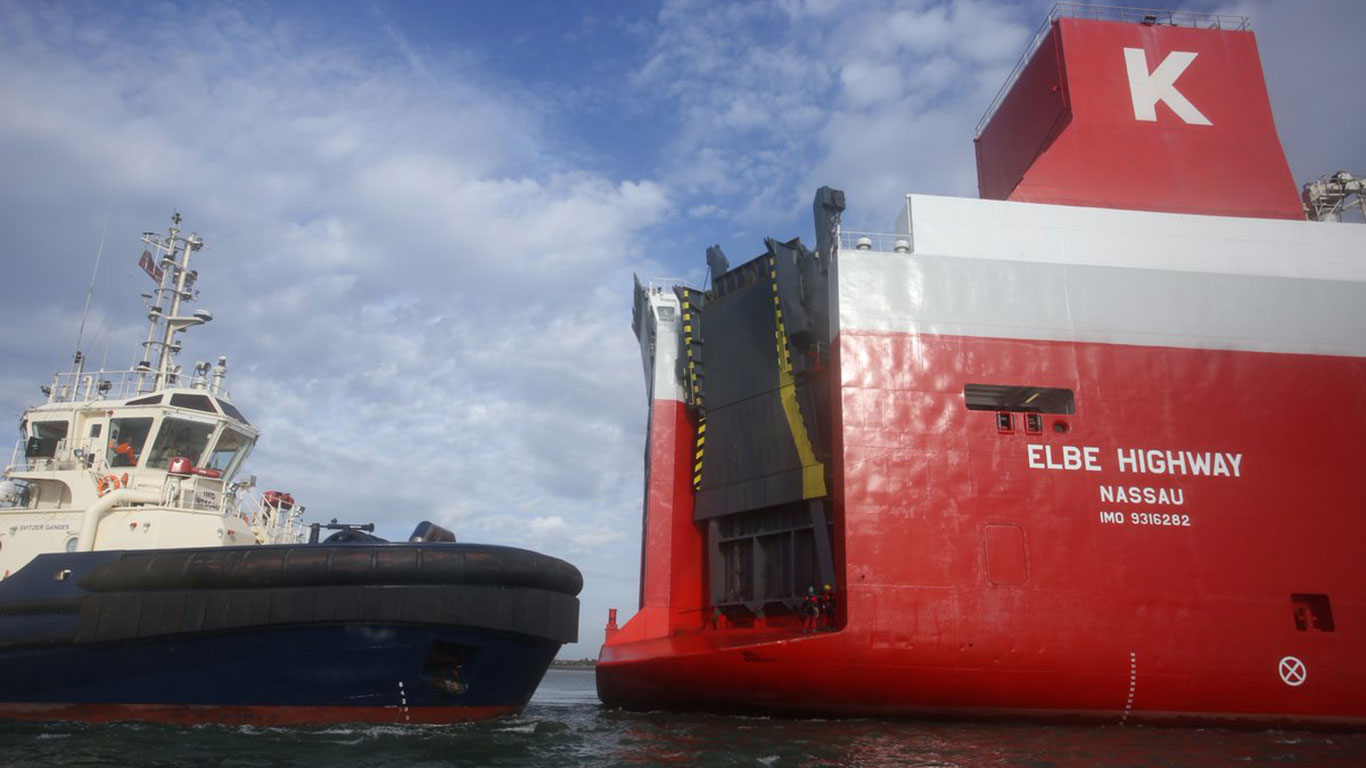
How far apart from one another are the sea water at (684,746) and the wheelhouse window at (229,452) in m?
4.06

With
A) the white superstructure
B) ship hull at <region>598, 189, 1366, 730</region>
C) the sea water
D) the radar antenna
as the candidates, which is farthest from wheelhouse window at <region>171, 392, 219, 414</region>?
the radar antenna

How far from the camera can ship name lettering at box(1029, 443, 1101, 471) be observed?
9.95 m

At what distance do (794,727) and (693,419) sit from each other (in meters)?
6.18

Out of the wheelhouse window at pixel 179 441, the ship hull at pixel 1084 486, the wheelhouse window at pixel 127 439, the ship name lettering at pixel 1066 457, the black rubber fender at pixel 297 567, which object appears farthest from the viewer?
the wheelhouse window at pixel 179 441

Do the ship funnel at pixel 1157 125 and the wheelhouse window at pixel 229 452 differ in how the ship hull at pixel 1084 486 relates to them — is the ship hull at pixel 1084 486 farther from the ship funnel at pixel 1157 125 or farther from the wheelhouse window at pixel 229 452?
the wheelhouse window at pixel 229 452

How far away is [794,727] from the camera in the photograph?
29.8ft

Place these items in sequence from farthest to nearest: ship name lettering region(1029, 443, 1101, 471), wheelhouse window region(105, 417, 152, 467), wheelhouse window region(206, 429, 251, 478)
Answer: wheelhouse window region(206, 429, 251, 478)
wheelhouse window region(105, 417, 152, 467)
ship name lettering region(1029, 443, 1101, 471)

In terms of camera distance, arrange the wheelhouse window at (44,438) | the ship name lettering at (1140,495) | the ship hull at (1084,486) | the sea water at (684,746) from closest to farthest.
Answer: the sea water at (684,746), the ship hull at (1084,486), the ship name lettering at (1140,495), the wheelhouse window at (44,438)

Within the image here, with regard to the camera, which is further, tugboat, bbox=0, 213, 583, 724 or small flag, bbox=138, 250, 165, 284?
small flag, bbox=138, 250, 165, 284

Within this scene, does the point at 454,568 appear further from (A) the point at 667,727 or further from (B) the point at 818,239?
(B) the point at 818,239

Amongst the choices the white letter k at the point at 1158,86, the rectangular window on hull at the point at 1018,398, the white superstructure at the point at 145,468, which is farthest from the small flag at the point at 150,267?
the white letter k at the point at 1158,86

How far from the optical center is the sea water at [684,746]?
6.80 metres

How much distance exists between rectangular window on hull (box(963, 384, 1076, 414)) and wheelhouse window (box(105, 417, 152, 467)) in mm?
10907

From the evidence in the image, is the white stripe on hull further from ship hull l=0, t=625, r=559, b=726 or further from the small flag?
the small flag
